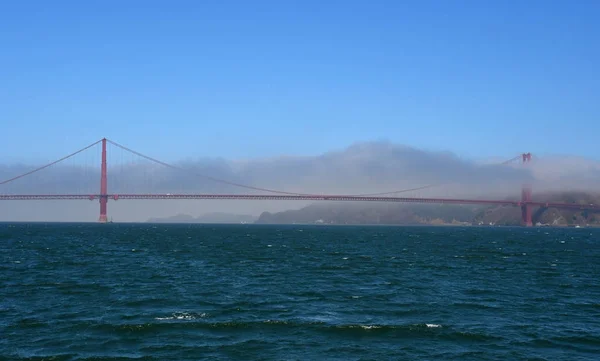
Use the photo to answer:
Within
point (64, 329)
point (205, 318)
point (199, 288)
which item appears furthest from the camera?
point (199, 288)

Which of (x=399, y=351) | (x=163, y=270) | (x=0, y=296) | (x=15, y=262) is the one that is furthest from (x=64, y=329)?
(x=15, y=262)

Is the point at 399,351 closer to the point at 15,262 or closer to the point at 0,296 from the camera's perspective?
the point at 0,296

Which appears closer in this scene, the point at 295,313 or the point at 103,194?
the point at 295,313

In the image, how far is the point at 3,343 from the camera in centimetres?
1944

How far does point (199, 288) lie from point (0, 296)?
32.2 feet

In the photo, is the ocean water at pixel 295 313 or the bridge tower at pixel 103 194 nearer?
the ocean water at pixel 295 313

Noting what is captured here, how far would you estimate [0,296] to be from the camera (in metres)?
28.9

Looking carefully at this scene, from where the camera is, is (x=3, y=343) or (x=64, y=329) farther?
(x=64, y=329)

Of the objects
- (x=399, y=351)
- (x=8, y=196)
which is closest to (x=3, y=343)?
(x=399, y=351)

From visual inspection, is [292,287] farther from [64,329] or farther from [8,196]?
[8,196]

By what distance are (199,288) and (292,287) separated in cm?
514

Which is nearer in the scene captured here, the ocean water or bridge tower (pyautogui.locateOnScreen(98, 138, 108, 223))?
the ocean water

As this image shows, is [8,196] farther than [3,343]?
Yes

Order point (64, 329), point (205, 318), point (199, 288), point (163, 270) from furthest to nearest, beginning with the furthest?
point (163, 270)
point (199, 288)
point (205, 318)
point (64, 329)
